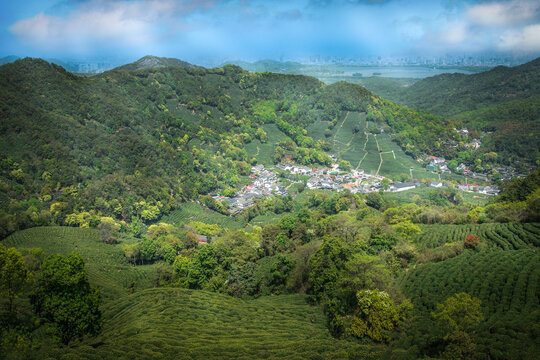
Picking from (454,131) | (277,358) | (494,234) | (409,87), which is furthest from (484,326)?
(409,87)

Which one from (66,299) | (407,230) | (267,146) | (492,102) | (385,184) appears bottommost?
(385,184)

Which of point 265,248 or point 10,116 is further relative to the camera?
point 10,116

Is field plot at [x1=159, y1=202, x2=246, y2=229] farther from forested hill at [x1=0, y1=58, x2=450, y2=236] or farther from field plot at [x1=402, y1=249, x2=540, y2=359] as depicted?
field plot at [x1=402, y1=249, x2=540, y2=359]

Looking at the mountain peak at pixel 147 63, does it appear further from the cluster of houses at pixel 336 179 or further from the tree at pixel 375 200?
the tree at pixel 375 200

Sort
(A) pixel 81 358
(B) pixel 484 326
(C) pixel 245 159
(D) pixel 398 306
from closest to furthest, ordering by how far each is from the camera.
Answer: (A) pixel 81 358
(B) pixel 484 326
(D) pixel 398 306
(C) pixel 245 159

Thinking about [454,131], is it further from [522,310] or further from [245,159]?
[522,310]

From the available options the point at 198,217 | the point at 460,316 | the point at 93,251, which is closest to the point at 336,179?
the point at 198,217

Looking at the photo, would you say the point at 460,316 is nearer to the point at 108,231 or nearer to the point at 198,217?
the point at 108,231
